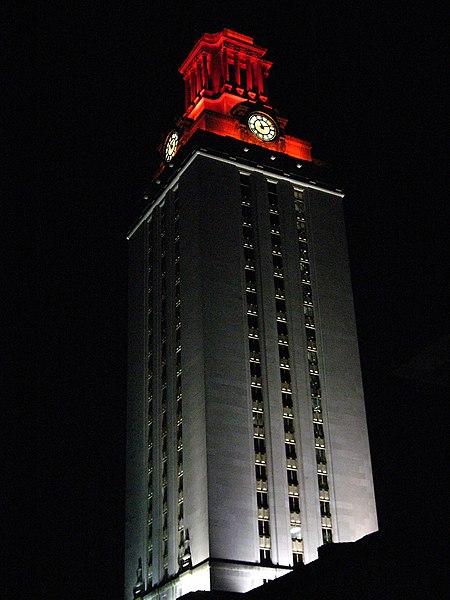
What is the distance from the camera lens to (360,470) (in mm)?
88312

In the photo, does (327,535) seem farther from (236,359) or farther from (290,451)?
(236,359)

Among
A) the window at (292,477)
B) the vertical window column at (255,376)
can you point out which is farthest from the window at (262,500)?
the window at (292,477)

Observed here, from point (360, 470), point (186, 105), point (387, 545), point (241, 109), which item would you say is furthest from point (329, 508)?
point (186, 105)

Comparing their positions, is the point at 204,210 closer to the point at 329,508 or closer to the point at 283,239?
the point at 283,239

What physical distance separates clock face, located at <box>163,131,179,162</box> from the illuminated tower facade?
0.34 metres

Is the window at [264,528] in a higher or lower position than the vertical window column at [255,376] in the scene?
lower

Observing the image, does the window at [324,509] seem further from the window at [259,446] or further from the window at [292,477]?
the window at [259,446]

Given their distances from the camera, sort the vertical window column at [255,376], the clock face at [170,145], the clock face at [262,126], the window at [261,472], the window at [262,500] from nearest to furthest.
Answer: the vertical window column at [255,376] → the window at [262,500] → the window at [261,472] → the clock face at [262,126] → the clock face at [170,145]

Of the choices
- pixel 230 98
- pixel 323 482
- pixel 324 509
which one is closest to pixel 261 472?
pixel 323 482

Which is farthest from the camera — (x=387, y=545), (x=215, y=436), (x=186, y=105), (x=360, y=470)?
(x=186, y=105)

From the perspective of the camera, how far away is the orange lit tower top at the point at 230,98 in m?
102

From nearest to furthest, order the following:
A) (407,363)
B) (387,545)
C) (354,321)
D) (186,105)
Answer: (407,363)
(387,545)
(354,321)
(186,105)

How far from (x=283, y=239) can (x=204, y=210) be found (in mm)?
9440

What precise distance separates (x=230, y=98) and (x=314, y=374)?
3359 centimetres
